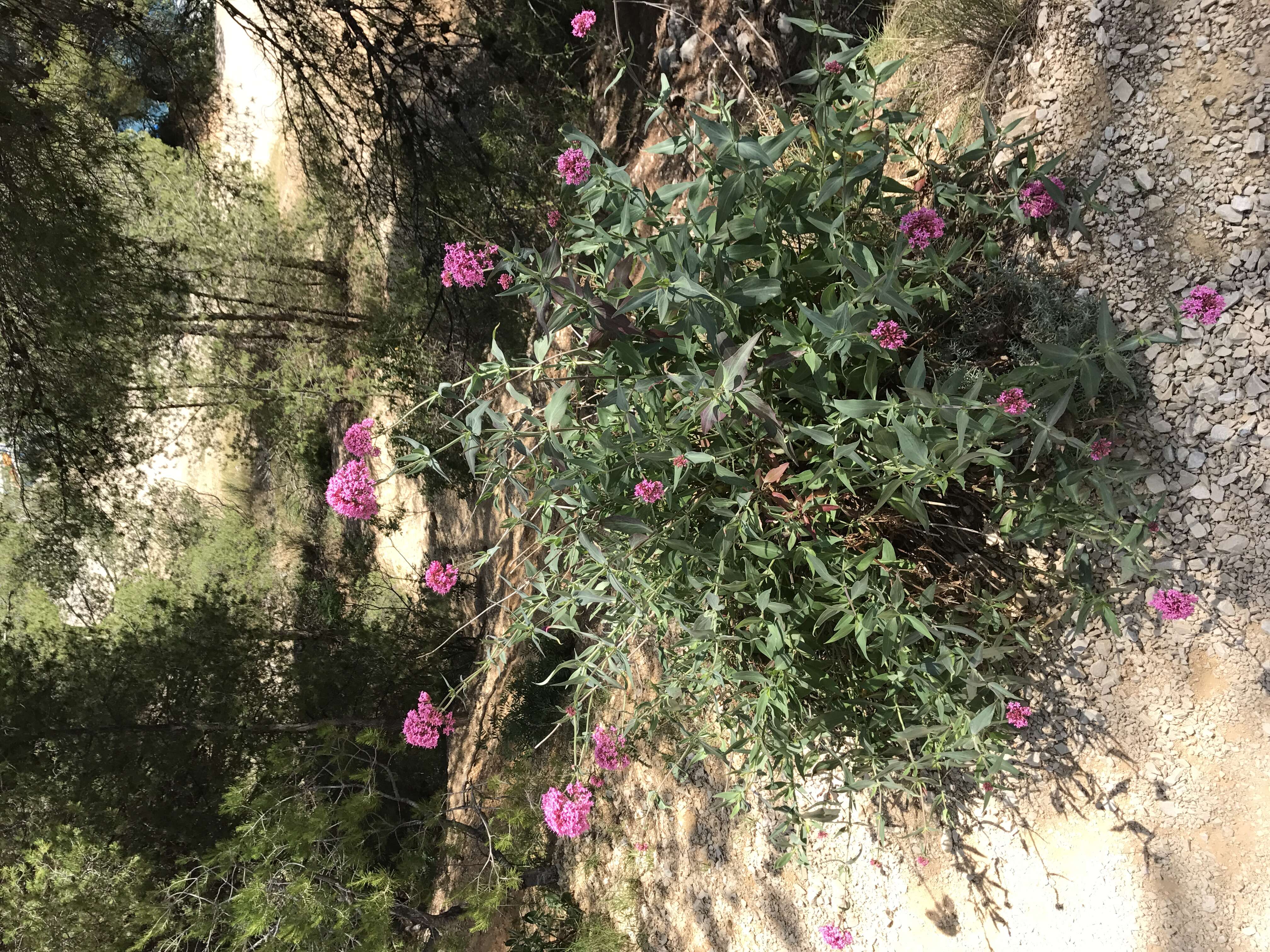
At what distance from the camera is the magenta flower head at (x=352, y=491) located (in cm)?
205

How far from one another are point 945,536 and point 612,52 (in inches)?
140

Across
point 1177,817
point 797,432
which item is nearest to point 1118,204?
point 797,432

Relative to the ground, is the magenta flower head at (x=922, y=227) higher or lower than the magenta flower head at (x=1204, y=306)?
higher

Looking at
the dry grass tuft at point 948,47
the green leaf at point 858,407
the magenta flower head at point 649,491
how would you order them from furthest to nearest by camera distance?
the dry grass tuft at point 948,47
the magenta flower head at point 649,491
the green leaf at point 858,407

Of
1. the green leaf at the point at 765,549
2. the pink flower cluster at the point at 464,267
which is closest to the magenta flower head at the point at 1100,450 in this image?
the green leaf at the point at 765,549

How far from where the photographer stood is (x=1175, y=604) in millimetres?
1789

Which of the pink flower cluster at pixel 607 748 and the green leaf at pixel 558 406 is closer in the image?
the green leaf at pixel 558 406

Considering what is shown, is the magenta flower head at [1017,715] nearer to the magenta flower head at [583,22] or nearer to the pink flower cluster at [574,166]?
the pink flower cluster at [574,166]

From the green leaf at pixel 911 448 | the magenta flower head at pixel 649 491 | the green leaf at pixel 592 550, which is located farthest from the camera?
the magenta flower head at pixel 649 491

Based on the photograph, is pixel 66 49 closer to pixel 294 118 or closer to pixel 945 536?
pixel 294 118

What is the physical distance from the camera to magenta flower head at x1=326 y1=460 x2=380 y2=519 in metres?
2.05

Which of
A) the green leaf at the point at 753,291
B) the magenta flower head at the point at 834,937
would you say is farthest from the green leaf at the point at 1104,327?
the magenta flower head at the point at 834,937

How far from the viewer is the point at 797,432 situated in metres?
2.00

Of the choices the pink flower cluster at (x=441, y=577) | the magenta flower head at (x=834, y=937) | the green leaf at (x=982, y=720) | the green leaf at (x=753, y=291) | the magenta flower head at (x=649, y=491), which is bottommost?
the magenta flower head at (x=834, y=937)
